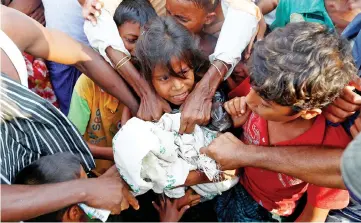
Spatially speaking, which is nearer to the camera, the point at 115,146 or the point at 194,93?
the point at 115,146

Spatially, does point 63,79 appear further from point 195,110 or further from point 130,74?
point 195,110

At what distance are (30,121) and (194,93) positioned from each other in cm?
68

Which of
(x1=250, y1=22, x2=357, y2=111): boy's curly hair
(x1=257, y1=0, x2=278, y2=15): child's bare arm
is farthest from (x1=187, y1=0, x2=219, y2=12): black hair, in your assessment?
(x1=250, y1=22, x2=357, y2=111): boy's curly hair

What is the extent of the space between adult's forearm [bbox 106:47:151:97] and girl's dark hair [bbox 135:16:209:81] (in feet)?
0.14

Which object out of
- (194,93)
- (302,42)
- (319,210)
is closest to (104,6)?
(194,93)

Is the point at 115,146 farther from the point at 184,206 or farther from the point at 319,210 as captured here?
the point at 319,210

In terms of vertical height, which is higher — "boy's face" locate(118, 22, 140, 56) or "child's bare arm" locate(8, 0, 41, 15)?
"boy's face" locate(118, 22, 140, 56)

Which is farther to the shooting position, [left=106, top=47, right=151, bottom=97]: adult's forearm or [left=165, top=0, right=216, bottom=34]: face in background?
[left=165, top=0, right=216, bottom=34]: face in background

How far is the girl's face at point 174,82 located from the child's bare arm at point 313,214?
2.32 feet

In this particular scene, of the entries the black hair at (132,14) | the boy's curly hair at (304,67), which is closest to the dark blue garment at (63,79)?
the black hair at (132,14)

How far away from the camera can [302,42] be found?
1.55 meters

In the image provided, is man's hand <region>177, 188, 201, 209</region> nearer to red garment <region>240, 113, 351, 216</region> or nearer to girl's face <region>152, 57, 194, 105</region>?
red garment <region>240, 113, 351, 216</region>

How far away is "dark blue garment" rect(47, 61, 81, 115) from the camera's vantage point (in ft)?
8.29

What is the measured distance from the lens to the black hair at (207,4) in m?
2.18
